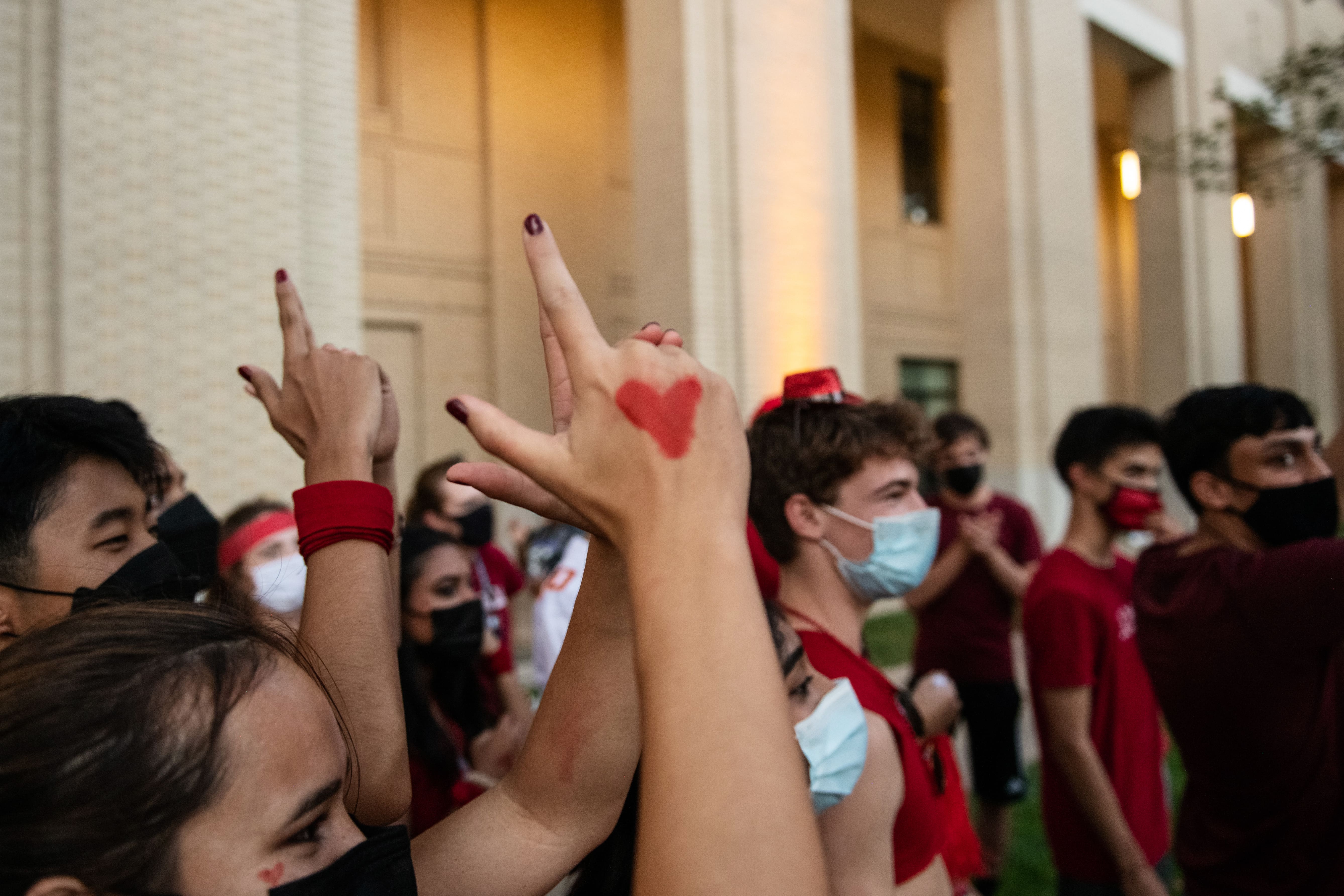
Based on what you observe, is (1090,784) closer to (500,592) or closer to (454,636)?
(454,636)

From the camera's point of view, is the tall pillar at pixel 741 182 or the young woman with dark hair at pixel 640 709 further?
the tall pillar at pixel 741 182

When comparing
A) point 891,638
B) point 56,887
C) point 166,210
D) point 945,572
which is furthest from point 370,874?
point 891,638

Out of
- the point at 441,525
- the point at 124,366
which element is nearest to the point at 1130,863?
the point at 441,525

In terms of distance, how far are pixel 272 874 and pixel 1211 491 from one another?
2.59 metres

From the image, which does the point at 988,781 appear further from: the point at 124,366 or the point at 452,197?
the point at 452,197

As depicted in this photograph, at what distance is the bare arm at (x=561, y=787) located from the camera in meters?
1.30

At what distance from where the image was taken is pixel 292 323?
5.56 ft

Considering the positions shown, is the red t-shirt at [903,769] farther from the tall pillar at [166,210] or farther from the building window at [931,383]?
the building window at [931,383]

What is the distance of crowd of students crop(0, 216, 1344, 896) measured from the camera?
32.1 inches

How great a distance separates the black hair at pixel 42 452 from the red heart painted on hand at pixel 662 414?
4.66 ft

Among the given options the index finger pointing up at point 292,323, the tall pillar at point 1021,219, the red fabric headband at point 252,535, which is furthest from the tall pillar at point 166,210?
the tall pillar at point 1021,219

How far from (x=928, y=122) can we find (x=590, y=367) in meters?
15.9

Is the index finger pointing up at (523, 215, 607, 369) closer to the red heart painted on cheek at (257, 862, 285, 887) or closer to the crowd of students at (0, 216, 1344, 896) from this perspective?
the crowd of students at (0, 216, 1344, 896)

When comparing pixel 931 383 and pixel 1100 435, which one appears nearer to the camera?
pixel 1100 435
